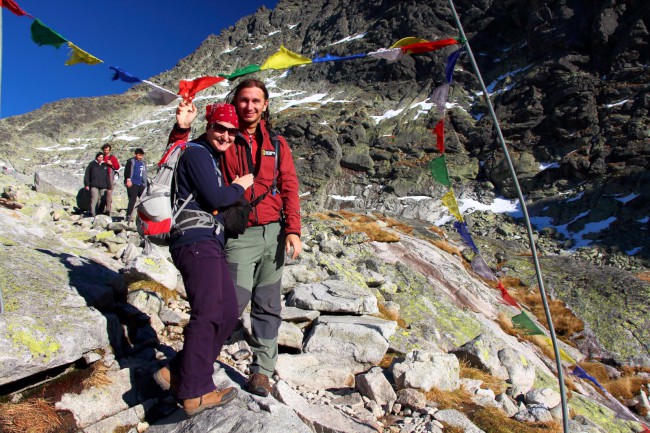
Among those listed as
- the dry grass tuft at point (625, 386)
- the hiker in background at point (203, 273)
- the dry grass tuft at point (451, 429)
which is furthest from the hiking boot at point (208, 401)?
the dry grass tuft at point (625, 386)

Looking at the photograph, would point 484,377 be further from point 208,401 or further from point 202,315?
point 202,315

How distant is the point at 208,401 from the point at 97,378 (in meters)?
1.16

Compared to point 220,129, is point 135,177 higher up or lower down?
higher up

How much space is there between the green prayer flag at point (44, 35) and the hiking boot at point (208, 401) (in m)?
4.55

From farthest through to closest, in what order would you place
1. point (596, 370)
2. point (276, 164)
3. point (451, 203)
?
point (596, 370)
point (451, 203)
point (276, 164)

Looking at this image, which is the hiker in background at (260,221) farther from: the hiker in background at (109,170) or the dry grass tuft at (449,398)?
the hiker in background at (109,170)

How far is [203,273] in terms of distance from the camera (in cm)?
303

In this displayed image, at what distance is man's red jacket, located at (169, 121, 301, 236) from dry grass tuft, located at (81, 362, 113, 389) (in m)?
1.80

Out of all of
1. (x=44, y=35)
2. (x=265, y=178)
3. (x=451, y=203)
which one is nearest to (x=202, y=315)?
(x=265, y=178)

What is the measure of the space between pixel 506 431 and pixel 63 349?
13.4ft

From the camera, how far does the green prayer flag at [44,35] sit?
4723 mm

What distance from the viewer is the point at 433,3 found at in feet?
359

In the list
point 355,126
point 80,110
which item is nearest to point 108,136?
point 80,110

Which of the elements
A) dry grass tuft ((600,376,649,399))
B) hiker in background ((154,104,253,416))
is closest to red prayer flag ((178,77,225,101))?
hiker in background ((154,104,253,416))
